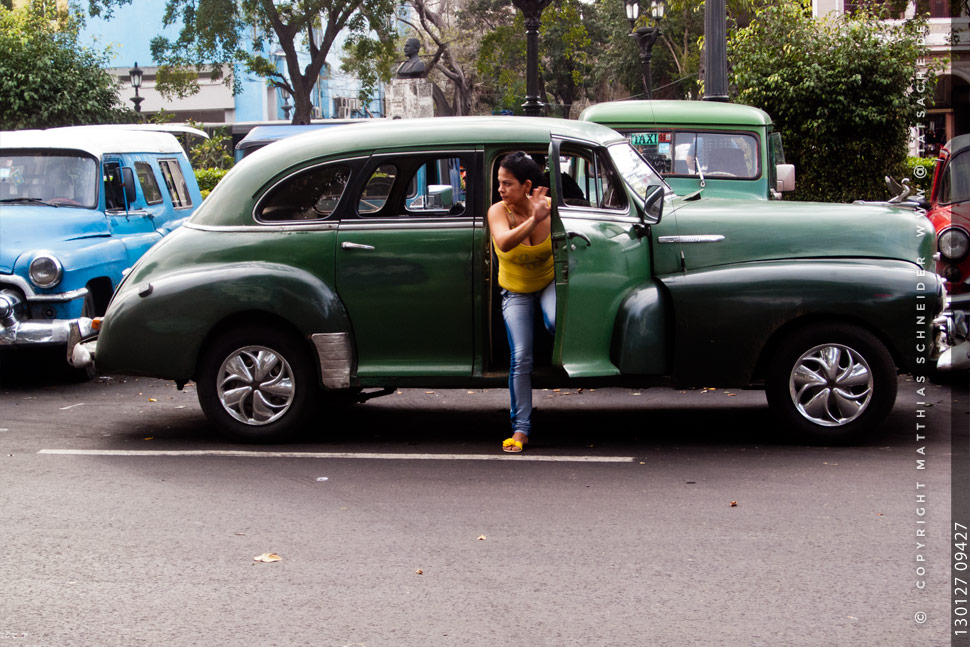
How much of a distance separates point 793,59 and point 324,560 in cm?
1313

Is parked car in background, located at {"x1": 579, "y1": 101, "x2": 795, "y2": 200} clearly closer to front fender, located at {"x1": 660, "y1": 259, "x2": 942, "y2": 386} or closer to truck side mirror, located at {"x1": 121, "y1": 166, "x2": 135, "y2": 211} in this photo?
truck side mirror, located at {"x1": 121, "y1": 166, "x2": 135, "y2": 211}

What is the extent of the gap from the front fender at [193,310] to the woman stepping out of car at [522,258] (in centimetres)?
111

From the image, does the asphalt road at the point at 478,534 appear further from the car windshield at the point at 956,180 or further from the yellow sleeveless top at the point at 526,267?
the car windshield at the point at 956,180

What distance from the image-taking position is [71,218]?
1046cm

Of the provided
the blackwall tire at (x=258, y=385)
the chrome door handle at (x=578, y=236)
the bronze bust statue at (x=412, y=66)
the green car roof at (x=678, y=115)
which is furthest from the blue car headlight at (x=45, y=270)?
the bronze bust statue at (x=412, y=66)

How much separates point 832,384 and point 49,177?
24.4ft

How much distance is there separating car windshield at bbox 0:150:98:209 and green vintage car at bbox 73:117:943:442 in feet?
11.7

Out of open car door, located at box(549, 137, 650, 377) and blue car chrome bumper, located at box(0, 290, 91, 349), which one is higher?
open car door, located at box(549, 137, 650, 377)

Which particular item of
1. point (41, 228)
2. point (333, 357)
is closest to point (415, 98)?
point (41, 228)

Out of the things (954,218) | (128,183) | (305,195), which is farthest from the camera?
(128,183)

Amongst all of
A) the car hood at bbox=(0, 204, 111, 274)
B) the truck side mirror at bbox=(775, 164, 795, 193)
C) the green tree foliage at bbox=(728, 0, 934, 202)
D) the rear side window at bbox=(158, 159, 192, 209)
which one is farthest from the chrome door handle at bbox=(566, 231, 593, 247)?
the green tree foliage at bbox=(728, 0, 934, 202)

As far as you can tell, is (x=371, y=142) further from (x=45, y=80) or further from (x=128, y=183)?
(x=45, y=80)

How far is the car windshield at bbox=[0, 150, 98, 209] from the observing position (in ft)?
35.4

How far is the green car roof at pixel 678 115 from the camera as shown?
11922 mm
